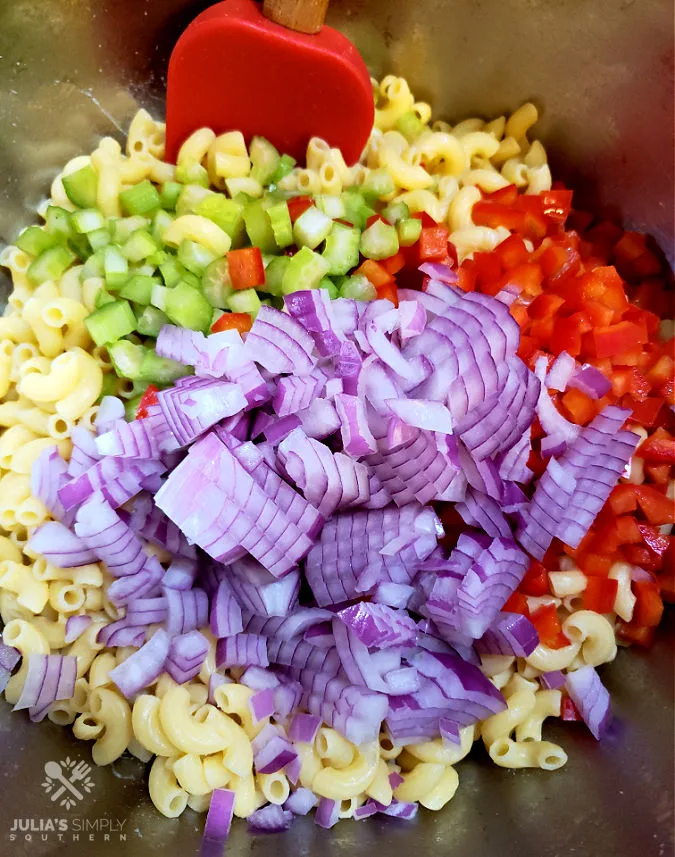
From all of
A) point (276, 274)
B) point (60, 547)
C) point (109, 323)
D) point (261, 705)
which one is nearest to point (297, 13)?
point (276, 274)

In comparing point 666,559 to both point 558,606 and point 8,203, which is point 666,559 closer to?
point 558,606

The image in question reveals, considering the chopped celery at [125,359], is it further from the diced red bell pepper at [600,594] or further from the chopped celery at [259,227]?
the diced red bell pepper at [600,594]

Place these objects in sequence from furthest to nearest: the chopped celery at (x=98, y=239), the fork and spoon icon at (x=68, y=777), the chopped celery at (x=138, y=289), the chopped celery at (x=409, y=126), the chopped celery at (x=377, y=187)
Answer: the chopped celery at (x=409, y=126), the chopped celery at (x=377, y=187), the chopped celery at (x=98, y=239), the chopped celery at (x=138, y=289), the fork and spoon icon at (x=68, y=777)

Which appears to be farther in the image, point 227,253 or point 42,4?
point 42,4

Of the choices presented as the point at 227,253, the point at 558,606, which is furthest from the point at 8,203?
the point at 558,606

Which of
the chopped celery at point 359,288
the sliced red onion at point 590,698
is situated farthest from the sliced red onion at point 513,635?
the chopped celery at point 359,288

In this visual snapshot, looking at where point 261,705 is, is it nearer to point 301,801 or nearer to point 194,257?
point 301,801

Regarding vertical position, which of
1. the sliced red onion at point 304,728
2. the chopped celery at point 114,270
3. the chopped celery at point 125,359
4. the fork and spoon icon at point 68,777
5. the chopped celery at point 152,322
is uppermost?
the chopped celery at point 114,270
